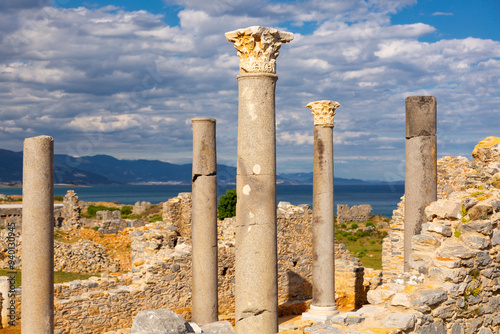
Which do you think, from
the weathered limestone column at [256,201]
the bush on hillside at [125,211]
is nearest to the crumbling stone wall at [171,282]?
the weathered limestone column at [256,201]

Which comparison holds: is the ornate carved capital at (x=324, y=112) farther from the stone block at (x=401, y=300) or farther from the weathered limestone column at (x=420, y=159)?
the stone block at (x=401, y=300)

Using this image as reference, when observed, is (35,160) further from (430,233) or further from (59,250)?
(59,250)

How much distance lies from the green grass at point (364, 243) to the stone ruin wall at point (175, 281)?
9.91 meters

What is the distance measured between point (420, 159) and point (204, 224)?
4567mm

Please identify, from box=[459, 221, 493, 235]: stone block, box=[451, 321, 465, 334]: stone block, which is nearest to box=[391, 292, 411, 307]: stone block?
box=[451, 321, 465, 334]: stone block

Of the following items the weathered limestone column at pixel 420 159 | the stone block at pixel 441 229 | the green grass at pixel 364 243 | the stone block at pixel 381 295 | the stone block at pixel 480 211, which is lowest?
the green grass at pixel 364 243

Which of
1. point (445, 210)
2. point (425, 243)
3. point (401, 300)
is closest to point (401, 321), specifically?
point (401, 300)

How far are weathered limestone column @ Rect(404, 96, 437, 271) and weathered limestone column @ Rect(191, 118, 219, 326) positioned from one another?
13.2 feet

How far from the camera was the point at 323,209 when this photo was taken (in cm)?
1341

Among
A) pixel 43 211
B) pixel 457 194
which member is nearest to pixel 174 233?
pixel 43 211

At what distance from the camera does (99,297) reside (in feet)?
39.1

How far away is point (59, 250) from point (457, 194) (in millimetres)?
15052

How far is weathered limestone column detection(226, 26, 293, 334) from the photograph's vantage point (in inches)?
275

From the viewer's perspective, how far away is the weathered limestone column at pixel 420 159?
9242mm
